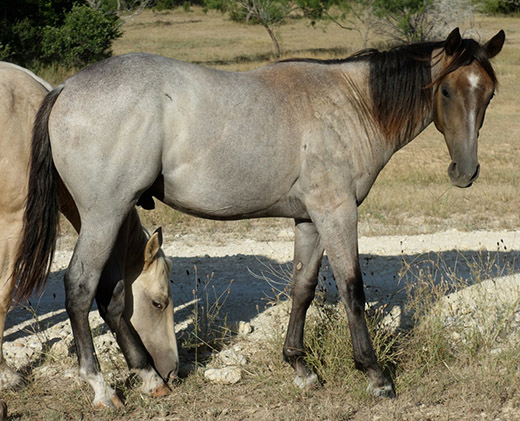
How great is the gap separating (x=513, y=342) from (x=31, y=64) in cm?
1980

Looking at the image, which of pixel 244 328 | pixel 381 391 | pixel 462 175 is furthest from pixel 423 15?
pixel 381 391

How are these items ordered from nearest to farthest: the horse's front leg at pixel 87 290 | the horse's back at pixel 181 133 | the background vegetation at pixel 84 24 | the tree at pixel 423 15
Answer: the horse's back at pixel 181 133
the horse's front leg at pixel 87 290
the background vegetation at pixel 84 24
the tree at pixel 423 15

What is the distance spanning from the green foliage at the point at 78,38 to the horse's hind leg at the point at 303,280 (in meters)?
19.5

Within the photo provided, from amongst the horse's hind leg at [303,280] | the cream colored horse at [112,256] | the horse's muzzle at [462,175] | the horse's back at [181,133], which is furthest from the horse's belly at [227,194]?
the horse's muzzle at [462,175]

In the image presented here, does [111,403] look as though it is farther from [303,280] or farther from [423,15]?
[423,15]

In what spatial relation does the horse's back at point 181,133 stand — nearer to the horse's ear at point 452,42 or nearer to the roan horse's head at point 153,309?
the roan horse's head at point 153,309

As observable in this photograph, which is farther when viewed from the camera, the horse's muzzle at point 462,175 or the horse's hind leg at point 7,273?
the horse's hind leg at point 7,273

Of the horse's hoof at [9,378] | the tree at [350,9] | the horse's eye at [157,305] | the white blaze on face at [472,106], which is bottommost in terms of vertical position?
the tree at [350,9]

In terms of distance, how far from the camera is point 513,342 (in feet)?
17.5

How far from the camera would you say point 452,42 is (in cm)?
429

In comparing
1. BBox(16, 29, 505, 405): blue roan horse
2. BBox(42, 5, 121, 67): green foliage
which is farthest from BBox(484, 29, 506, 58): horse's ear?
BBox(42, 5, 121, 67): green foliage

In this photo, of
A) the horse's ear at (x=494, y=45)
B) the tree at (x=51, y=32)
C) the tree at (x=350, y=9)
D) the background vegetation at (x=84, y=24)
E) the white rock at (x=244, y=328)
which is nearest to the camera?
the horse's ear at (x=494, y=45)

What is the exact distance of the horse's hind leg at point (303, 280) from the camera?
15.6ft

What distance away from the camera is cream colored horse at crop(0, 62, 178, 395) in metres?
4.56
